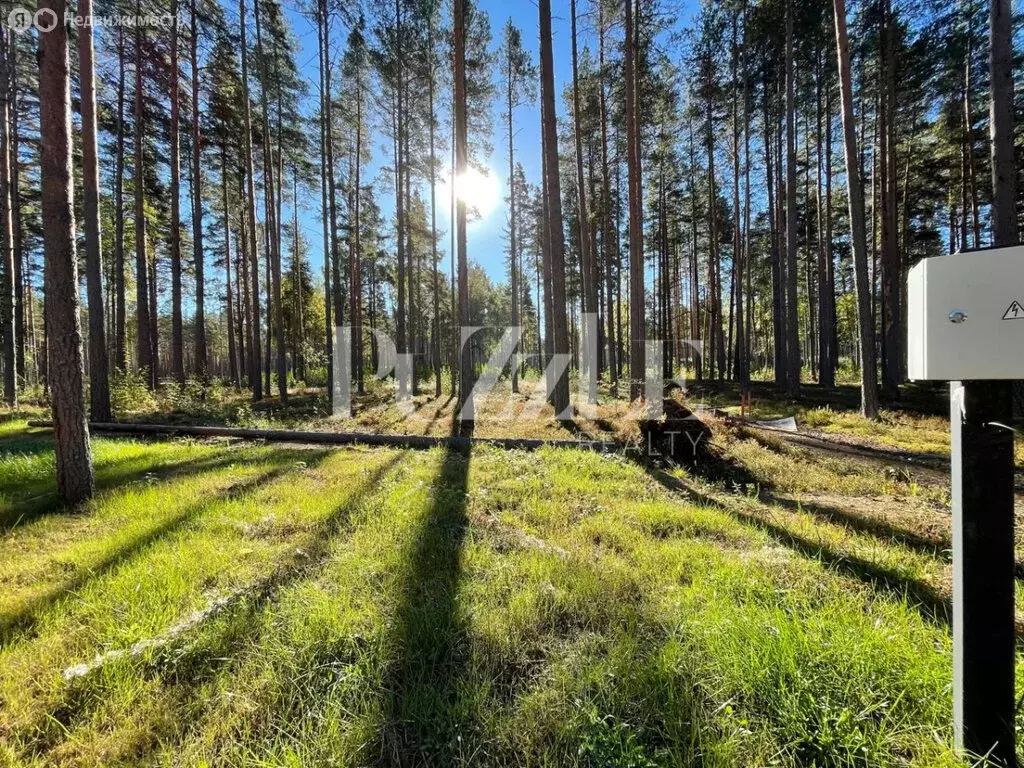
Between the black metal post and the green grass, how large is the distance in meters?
0.24

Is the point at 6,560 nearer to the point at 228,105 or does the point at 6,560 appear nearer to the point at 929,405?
the point at 228,105

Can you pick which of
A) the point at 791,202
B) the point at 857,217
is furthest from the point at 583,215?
the point at 857,217

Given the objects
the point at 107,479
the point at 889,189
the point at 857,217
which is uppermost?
the point at 889,189

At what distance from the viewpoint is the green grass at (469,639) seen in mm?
1344

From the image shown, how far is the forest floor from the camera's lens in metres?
1.35

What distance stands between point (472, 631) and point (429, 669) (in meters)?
0.26

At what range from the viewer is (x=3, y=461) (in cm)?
486

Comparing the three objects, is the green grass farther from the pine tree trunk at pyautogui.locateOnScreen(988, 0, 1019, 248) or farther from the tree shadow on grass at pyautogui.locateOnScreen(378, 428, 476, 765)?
the pine tree trunk at pyautogui.locateOnScreen(988, 0, 1019, 248)

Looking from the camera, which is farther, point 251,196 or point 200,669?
point 251,196

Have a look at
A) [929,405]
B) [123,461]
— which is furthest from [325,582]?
[929,405]

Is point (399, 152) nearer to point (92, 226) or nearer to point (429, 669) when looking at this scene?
point (92, 226)

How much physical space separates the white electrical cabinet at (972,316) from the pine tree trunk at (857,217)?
1012cm

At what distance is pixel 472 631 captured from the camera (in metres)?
1.89

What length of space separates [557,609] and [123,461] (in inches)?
251
